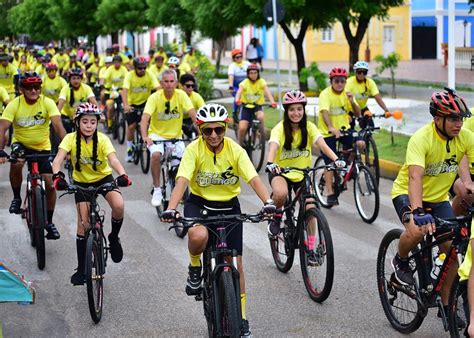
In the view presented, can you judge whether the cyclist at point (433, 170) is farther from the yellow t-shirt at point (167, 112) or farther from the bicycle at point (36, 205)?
the yellow t-shirt at point (167, 112)

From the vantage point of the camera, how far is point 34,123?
1108cm

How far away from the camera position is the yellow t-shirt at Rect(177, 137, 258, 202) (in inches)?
293

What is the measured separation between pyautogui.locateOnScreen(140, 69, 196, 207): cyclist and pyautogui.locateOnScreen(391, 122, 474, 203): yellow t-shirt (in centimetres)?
541

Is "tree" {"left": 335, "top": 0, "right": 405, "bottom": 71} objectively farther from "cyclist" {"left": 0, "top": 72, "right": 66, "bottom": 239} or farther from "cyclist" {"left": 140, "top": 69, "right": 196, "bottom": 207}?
"cyclist" {"left": 0, "top": 72, "right": 66, "bottom": 239}

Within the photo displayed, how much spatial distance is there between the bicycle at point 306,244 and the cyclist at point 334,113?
10.1ft

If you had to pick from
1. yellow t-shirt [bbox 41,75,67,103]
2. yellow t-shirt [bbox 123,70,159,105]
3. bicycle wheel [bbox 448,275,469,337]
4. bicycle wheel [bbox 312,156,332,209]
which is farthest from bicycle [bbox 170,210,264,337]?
yellow t-shirt [bbox 41,75,67,103]

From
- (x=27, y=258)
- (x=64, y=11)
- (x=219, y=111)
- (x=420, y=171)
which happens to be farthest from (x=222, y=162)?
(x=64, y=11)

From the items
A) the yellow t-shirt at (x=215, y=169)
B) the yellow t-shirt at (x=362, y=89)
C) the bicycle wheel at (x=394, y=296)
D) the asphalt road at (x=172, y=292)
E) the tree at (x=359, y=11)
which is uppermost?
the tree at (x=359, y=11)

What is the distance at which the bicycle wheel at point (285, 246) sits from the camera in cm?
928

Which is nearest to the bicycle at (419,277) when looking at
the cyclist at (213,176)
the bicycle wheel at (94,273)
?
the cyclist at (213,176)

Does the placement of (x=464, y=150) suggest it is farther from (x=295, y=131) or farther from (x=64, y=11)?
(x=64, y=11)

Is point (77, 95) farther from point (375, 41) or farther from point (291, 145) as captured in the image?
point (375, 41)

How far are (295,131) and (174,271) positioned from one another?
1915 millimetres

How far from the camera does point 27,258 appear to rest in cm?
1040
